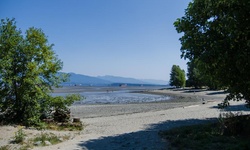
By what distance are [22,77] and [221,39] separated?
12790 mm

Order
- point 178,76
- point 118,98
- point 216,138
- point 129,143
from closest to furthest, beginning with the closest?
point 216,138 < point 129,143 < point 118,98 < point 178,76

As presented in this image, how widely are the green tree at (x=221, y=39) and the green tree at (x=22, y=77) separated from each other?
10014mm

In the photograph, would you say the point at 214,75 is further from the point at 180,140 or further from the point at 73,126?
the point at 73,126

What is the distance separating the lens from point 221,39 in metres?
11.4

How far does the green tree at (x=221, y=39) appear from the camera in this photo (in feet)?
34.7

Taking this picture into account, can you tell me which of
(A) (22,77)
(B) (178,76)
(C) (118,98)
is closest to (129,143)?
(A) (22,77)

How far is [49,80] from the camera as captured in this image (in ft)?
59.1

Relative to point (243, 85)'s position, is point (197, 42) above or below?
above

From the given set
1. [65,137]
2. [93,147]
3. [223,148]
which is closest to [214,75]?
[223,148]

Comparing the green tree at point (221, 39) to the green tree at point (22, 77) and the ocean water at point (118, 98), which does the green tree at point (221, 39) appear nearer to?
the green tree at point (22, 77)

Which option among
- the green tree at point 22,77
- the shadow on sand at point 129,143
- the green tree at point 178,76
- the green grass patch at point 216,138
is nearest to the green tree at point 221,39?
the green grass patch at point 216,138

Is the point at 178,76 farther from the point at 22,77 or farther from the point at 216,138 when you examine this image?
the point at 216,138

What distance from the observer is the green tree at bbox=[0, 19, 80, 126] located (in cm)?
1641

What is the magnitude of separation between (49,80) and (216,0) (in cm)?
1241
